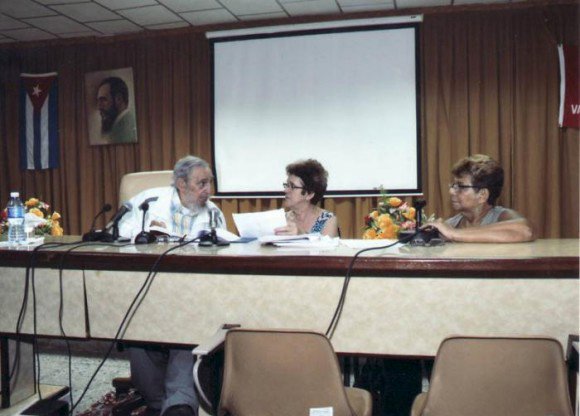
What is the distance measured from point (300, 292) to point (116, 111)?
3.77 m

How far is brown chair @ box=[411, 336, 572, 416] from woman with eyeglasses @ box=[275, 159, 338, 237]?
1606mm

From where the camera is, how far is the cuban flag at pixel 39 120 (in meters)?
4.90

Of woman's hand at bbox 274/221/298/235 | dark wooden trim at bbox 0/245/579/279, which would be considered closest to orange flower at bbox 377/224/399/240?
woman's hand at bbox 274/221/298/235

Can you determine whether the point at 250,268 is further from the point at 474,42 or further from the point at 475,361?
the point at 474,42

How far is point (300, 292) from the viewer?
1.53 m

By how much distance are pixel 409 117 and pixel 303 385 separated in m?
3.22

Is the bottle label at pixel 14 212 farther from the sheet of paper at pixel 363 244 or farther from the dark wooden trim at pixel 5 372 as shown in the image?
the sheet of paper at pixel 363 244

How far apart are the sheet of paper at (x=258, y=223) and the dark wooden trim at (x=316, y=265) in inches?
18.1

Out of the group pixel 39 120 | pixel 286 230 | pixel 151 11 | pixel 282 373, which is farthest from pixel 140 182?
pixel 39 120

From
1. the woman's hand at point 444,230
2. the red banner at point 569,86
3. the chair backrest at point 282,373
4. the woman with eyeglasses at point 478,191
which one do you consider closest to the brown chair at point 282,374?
the chair backrest at point 282,373

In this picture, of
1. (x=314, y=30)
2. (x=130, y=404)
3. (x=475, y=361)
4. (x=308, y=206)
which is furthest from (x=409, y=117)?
(x=475, y=361)

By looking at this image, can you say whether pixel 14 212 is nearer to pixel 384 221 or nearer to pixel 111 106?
pixel 384 221

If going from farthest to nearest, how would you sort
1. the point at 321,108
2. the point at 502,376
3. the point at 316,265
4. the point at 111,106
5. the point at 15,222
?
the point at 111,106 → the point at 321,108 → the point at 15,222 → the point at 316,265 → the point at 502,376

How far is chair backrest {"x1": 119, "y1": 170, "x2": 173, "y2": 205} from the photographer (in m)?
3.10
